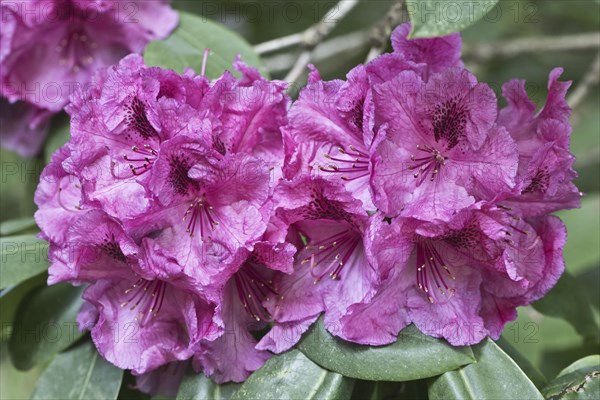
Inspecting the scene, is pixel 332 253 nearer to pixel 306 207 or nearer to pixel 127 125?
pixel 306 207

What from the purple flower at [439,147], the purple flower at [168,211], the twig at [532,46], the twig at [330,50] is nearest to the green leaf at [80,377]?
the purple flower at [168,211]

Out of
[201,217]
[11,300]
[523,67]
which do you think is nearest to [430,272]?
[201,217]

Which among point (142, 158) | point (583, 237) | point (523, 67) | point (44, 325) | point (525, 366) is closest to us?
point (142, 158)

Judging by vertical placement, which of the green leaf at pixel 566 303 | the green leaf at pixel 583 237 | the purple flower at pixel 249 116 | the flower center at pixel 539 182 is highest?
the flower center at pixel 539 182

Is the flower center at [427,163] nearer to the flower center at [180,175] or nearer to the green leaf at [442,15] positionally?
the green leaf at [442,15]

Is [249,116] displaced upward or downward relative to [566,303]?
upward

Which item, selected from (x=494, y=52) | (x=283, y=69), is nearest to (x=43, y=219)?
(x=283, y=69)

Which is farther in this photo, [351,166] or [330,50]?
[330,50]

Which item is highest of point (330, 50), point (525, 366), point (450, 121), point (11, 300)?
point (450, 121)
